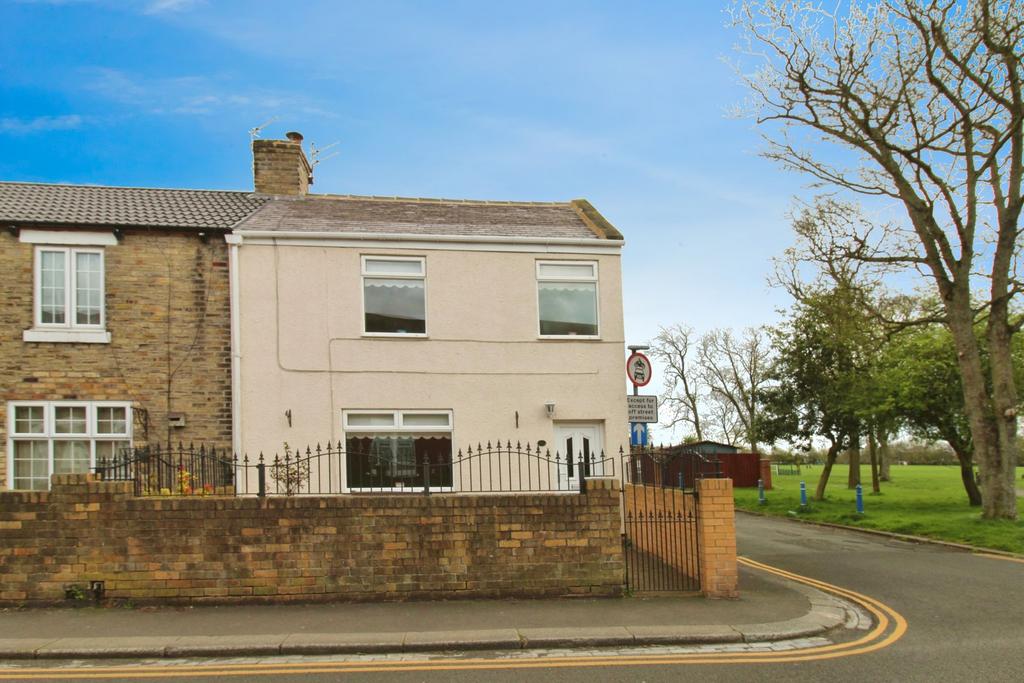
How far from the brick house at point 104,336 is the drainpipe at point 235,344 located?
161 millimetres

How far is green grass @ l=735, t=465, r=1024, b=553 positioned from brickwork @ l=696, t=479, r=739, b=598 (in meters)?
9.01

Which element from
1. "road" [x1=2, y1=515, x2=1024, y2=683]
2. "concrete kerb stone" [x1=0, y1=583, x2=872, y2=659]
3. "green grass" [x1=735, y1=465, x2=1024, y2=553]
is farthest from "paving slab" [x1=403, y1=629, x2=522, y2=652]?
"green grass" [x1=735, y1=465, x2=1024, y2=553]

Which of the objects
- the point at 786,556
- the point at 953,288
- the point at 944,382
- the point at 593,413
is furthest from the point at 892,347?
the point at 593,413

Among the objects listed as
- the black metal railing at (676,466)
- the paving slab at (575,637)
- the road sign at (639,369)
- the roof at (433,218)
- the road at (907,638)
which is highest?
the roof at (433,218)

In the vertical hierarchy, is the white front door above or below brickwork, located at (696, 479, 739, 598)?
above

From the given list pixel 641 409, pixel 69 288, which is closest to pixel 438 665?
pixel 641 409

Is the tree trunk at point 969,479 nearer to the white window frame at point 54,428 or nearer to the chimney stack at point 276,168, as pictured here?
the chimney stack at point 276,168

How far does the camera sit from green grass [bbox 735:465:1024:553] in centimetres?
1864

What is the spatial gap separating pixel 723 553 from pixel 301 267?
31.5 ft

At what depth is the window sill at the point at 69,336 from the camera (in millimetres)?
15219

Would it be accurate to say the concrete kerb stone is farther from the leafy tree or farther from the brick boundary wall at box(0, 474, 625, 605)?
the leafy tree

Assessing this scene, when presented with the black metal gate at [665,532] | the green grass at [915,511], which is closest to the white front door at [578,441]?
the black metal gate at [665,532]

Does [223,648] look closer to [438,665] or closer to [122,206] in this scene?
[438,665]

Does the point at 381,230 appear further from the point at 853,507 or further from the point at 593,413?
the point at 853,507
